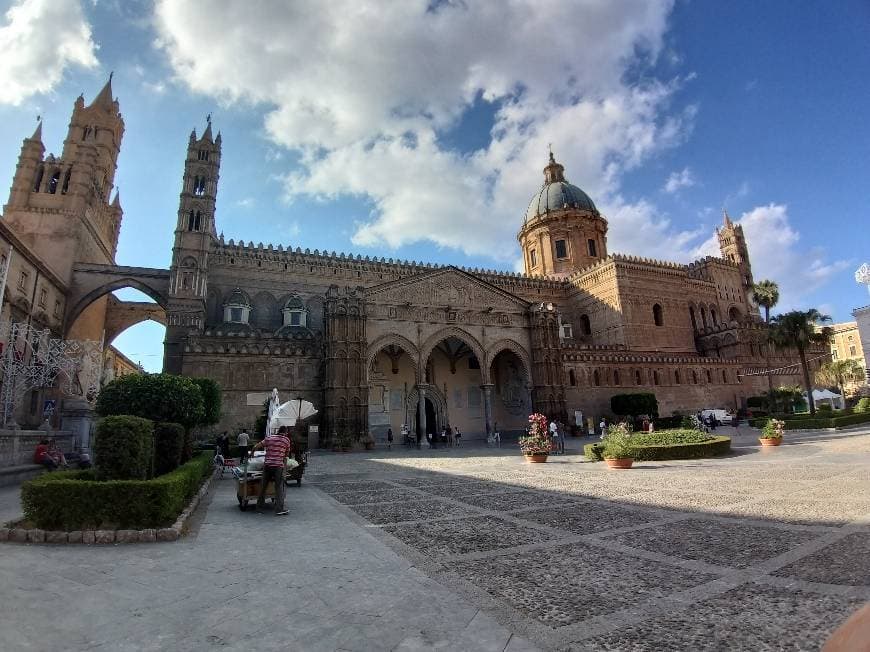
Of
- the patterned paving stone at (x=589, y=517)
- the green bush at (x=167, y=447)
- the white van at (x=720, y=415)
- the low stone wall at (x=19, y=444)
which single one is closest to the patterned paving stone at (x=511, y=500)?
the patterned paving stone at (x=589, y=517)

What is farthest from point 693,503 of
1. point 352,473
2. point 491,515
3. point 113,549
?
point 352,473

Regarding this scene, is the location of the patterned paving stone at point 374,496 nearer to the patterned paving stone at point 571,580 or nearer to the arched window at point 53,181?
the patterned paving stone at point 571,580

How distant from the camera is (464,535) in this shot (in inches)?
282

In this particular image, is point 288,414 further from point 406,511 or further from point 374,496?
point 406,511

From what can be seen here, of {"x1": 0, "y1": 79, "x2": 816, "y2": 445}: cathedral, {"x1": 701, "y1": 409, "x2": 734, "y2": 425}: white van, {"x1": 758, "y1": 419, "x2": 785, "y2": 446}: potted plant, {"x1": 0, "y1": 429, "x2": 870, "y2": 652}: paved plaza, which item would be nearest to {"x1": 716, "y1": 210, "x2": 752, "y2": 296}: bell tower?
{"x1": 0, "y1": 79, "x2": 816, "y2": 445}: cathedral

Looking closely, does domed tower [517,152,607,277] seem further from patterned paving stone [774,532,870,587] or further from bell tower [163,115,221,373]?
patterned paving stone [774,532,870,587]

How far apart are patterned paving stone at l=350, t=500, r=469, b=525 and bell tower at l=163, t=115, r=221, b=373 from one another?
2667 cm

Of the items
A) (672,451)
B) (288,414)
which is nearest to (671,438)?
(672,451)

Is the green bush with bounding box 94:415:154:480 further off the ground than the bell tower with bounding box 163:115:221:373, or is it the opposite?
the bell tower with bounding box 163:115:221:373

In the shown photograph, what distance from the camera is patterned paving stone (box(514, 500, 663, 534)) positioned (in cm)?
761

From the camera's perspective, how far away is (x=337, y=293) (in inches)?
1238

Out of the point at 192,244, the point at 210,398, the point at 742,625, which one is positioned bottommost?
the point at 742,625

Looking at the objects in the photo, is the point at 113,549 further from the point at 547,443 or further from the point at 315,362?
the point at 315,362

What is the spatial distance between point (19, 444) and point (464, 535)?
51.5 feet
